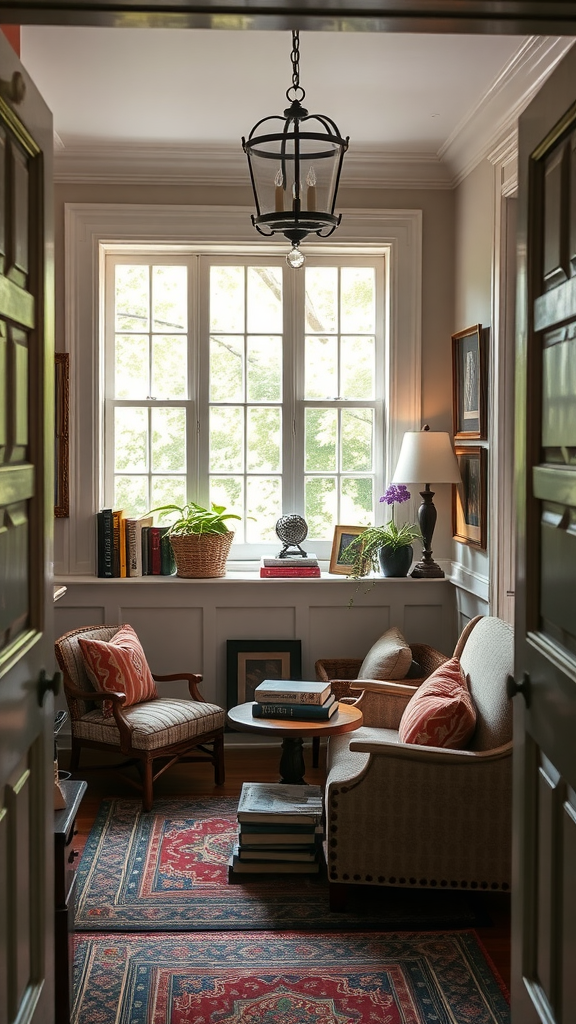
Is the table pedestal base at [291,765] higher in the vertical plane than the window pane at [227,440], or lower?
lower

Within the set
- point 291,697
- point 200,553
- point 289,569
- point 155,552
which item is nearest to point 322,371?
point 289,569

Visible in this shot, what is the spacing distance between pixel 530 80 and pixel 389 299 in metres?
1.73

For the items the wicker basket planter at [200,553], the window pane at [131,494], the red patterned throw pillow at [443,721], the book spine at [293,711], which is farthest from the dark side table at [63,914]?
the window pane at [131,494]

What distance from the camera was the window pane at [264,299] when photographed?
5.63m

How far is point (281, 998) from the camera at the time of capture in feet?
9.49

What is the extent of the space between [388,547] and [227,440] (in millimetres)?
1115

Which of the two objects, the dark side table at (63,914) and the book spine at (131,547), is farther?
the book spine at (131,547)

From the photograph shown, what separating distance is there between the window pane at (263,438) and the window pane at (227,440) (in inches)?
2.0

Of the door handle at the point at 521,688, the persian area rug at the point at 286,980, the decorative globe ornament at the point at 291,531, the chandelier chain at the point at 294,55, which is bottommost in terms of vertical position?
the persian area rug at the point at 286,980

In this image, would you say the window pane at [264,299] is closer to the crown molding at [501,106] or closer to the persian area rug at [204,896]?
the crown molding at [501,106]

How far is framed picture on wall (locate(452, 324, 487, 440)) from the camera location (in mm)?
4762

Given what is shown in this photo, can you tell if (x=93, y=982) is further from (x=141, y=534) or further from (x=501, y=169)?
(x=501, y=169)

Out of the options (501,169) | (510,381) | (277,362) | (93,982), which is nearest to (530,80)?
(501,169)

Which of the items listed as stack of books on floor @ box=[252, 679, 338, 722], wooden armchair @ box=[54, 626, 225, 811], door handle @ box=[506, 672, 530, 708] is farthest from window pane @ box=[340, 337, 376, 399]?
door handle @ box=[506, 672, 530, 708]
